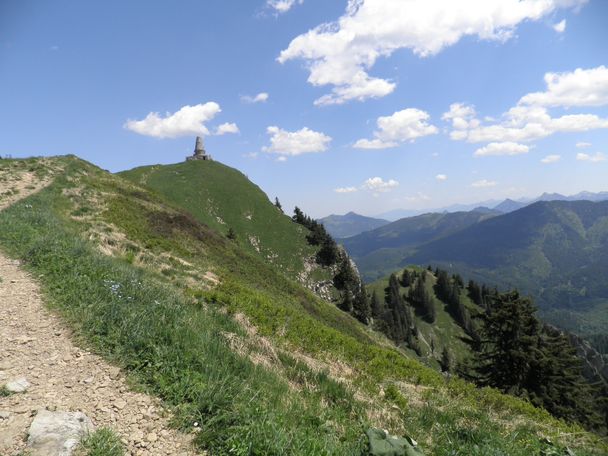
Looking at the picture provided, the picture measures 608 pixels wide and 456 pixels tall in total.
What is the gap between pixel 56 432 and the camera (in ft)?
15.3

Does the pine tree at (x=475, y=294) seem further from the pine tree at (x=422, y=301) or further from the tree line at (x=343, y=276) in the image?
the tree line at (x=343, y=276)

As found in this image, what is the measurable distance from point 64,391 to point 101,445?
1.58m

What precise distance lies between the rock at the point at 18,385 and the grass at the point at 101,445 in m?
1.75

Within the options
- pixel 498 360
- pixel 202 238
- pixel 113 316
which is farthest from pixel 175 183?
pixel 113 316

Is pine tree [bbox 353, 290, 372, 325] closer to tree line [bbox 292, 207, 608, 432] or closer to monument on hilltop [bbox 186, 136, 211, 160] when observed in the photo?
tree line [bbox 292, 207, 608, 432]

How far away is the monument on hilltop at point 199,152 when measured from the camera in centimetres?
12581

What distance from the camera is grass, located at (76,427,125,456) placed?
179 inches

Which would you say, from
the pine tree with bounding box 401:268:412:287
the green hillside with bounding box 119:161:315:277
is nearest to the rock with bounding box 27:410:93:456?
the green hillside with bounding box 119:161:315:277

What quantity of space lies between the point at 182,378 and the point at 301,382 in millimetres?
3618

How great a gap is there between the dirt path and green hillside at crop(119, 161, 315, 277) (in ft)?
244

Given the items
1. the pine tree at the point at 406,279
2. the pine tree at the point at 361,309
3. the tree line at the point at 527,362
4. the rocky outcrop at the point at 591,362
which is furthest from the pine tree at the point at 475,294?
the tree line at the point at 527,362

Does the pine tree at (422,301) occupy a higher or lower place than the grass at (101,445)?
lower

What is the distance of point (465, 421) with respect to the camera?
8062mm

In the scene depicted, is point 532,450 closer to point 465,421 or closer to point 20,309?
point 465,421
